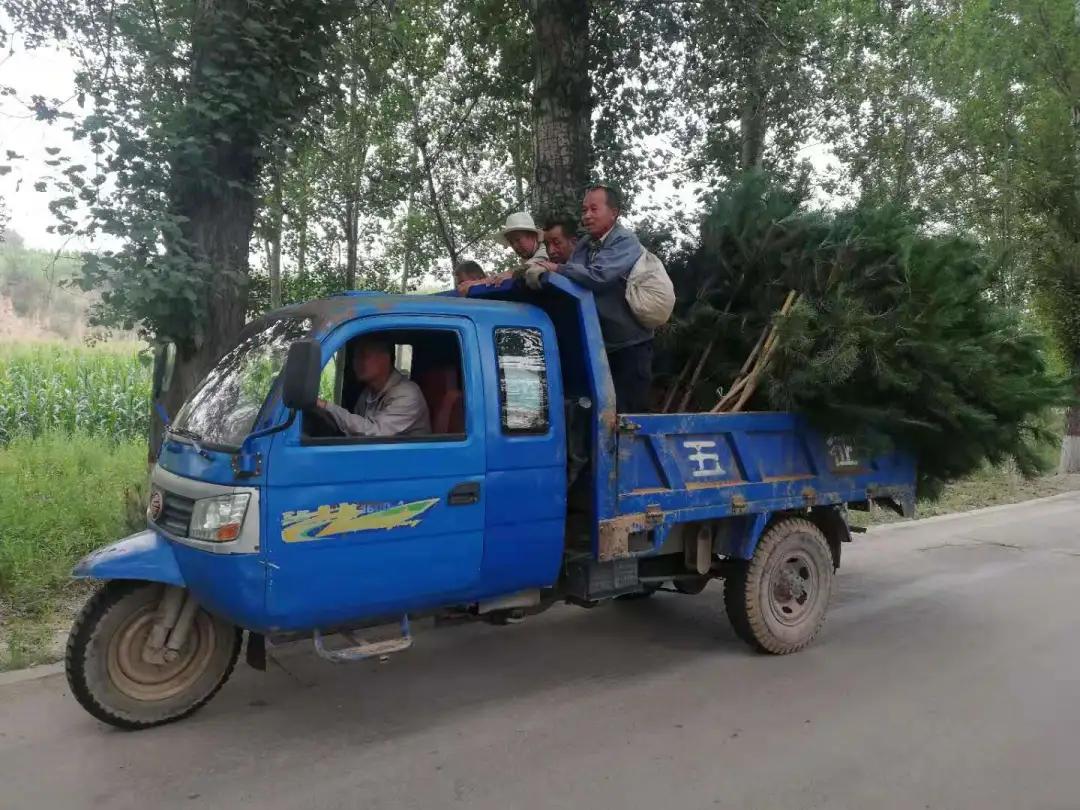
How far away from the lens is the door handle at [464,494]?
153 inches

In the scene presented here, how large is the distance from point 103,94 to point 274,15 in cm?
130

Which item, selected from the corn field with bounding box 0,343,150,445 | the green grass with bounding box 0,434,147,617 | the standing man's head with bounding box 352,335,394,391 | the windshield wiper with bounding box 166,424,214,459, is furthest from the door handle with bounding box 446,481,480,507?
the corn field with bounding box 0,343,150,445

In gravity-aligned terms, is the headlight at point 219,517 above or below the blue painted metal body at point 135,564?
above

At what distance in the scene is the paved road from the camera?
11.0 ft

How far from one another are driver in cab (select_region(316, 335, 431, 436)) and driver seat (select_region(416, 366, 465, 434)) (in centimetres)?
7

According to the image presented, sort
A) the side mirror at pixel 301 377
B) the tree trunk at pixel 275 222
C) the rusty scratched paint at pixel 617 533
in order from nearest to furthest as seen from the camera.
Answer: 1. the side mirror at pixel 301 377
2. the rusty scratched paint at pixel 617 533
3. the tree trunk at pixel 275 222

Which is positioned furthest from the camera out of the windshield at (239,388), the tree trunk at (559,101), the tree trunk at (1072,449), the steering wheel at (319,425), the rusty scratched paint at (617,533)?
the tree trunk at (1072,449)

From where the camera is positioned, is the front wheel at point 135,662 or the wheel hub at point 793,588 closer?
the front wheel at point 135,662

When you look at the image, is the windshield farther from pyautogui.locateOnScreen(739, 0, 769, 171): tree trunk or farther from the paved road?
pyautogui.locateOnScreen(739, 0, 769, 171): tree trunk

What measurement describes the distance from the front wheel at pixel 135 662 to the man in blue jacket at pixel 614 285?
246 centimetres

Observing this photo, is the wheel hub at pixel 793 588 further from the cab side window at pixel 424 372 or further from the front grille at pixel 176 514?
the front grille at pixel 176 514

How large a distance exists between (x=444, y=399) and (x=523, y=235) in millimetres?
1936

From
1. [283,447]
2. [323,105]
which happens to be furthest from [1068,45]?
[283,447]

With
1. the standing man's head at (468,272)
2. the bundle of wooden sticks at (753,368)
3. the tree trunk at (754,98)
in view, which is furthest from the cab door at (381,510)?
the tree trunk at (754,98)
